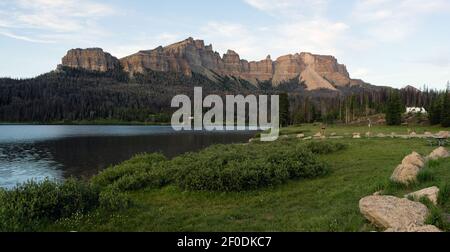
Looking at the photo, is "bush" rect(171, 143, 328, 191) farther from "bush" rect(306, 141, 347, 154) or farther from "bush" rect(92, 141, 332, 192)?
"bush" rect(306, 141, 347, 154)

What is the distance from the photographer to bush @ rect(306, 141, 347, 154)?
1355 inches

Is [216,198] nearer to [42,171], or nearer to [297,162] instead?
[297,162]

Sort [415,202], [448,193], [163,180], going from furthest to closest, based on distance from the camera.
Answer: [163,180] → [448,193] → [415,202]

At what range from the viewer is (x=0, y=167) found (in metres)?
41.9

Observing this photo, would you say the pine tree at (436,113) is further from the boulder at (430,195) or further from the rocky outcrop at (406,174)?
the boulder at (430,195)

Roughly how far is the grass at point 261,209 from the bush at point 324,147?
12.6m

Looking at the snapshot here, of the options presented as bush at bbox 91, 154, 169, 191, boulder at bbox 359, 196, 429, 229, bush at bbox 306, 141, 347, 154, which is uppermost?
boulder at bbox 359, 196, 429, 229

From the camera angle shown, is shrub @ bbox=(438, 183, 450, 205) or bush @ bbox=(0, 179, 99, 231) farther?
bush @ bbox=(0, 179, 99, 231)

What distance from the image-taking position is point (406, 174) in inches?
575

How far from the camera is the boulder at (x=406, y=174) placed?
47.0 feet

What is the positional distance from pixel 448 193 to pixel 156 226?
1025 cm

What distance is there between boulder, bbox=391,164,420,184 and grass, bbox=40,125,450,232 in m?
0.35

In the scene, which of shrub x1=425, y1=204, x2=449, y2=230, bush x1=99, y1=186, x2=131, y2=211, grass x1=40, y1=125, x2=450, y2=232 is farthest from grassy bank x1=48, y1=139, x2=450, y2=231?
shrub x1=425, y1=204, x2=449, y2=230
